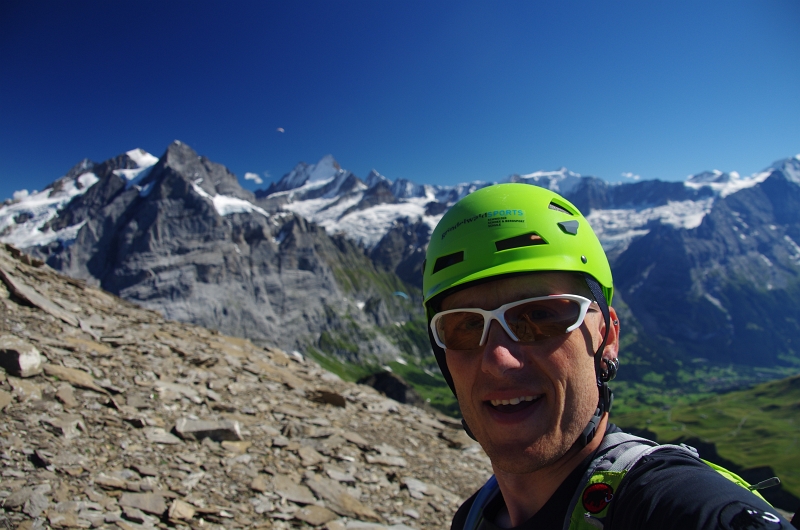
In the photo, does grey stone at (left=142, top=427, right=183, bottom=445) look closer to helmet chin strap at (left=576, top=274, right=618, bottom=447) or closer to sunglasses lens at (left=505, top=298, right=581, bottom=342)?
sunglasses lens at (left=505, top=298, right=581, bottom=342)

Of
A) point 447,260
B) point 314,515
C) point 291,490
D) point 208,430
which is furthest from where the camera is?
point 208,430

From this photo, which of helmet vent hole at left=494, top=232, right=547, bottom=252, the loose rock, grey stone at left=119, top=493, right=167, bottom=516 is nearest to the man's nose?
helmet vent hole at left=494, top=232, right=547, bottom=252

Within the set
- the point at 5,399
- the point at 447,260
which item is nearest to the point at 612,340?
the point at 447,260

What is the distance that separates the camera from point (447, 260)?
4.20 m

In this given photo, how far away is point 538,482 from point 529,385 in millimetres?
871

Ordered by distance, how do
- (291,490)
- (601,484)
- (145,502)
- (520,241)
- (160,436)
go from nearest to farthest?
(601,484), (520,241), (145,502), (291,490), (160,436)

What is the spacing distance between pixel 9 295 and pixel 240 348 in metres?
9.45

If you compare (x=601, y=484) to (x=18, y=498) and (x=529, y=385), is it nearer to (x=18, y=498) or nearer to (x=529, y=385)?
(x=529, y=385)

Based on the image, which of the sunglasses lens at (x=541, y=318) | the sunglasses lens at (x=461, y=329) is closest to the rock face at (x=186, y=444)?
the sunglasses lens at (x=461, y=329)

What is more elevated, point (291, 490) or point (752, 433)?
point (291, 490)

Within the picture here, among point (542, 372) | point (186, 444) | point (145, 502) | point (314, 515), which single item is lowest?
point (314, 515)

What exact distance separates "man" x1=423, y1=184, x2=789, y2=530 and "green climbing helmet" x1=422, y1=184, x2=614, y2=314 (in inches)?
0.5

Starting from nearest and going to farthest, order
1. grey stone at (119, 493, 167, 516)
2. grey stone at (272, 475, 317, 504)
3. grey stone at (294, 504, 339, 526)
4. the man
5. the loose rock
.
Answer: the man
grey stone at (119, 493, 167, 516)
grey stone at (294, 504, 339, 526)
grey stone at (272, 475, 317, 504)
the loose rock

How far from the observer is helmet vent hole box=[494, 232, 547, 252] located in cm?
386
